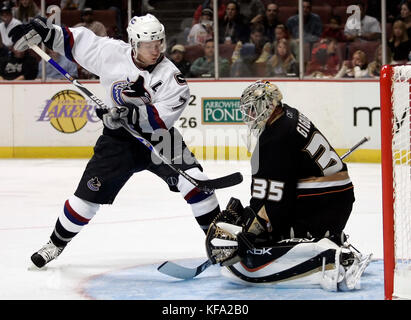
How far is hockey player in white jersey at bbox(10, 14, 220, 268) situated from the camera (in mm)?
3754

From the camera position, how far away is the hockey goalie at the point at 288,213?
3.30m

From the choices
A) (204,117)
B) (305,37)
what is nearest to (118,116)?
(204,117)

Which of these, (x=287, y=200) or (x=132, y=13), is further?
(x=132, y=13)

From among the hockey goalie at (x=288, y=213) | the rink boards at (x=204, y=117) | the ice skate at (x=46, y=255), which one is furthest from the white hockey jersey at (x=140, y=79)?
the rink boards at (x=204, y=117)

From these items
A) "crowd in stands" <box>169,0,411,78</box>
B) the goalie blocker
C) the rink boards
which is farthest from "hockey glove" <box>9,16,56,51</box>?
"crowd in stands" <box>169,0,411,78</box>

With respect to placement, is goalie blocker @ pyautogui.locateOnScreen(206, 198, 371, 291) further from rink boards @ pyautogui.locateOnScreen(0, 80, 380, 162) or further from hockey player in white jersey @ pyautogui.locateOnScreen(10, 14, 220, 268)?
rink boards @ pyautogui.locateOnScreen(0, 80, 380, 162)

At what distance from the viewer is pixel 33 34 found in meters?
3.90

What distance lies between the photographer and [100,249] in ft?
13.9

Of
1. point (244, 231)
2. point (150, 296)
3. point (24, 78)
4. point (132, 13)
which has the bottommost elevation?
point (150, 296)

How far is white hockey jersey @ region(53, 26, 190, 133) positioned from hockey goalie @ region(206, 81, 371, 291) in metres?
0.52

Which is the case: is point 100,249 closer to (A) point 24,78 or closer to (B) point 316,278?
(B) point 316,278

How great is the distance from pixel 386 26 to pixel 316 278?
13.9 ft
